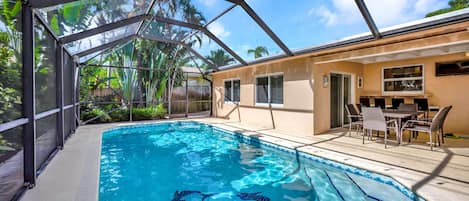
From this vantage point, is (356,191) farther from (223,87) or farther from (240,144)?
(223,87)

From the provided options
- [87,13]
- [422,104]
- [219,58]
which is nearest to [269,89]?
[219,58]

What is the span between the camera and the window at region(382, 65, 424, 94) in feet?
27.6

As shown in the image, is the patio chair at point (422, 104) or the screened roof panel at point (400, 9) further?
the patio chair at point (422, 104)

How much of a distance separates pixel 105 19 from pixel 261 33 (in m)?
4.41

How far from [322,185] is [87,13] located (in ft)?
20.2

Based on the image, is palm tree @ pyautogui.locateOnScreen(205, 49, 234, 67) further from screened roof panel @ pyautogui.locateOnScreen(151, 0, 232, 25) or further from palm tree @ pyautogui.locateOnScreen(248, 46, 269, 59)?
screened roof panel @ pyautogui.locateOnScreen(151, 0, 232, 25)

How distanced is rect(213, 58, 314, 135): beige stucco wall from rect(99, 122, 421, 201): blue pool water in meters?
1.90

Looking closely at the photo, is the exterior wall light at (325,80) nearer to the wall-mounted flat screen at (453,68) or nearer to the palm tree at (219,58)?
the wall-mounted flat screen at (453,68)

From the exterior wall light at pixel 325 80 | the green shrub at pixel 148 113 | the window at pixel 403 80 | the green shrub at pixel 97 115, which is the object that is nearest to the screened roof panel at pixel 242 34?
the exterior wall light at pixel 325 80

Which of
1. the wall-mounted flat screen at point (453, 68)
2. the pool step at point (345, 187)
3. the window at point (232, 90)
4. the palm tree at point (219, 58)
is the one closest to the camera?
the pool step at point (345, 187)

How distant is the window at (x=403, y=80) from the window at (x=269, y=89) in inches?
165

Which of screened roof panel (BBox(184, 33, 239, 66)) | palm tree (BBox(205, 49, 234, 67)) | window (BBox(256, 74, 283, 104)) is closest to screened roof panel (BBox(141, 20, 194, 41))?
screened roof panel (BBox(184, 33, 239, 66))

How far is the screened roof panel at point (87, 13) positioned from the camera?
175 inches

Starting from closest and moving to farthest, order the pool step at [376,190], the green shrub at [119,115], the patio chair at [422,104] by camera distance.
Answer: the pool step at [376,190]
the patio chair at [422,104]
the green shrub at [119,115]
